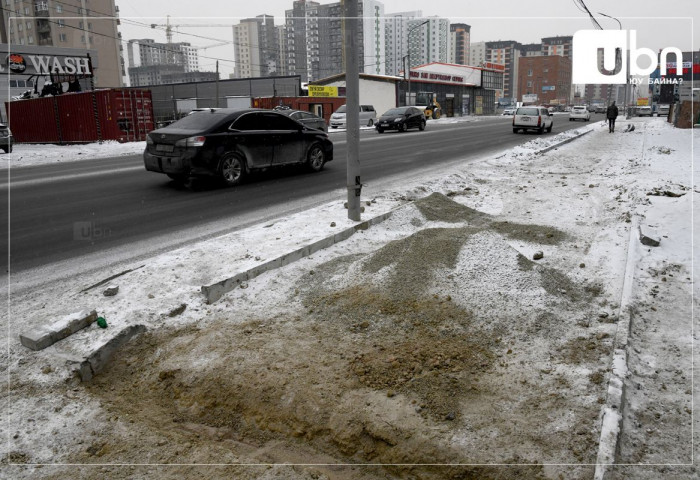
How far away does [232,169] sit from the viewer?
10.9 meters

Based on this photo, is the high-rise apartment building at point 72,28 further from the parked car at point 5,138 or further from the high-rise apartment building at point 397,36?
the parked car at point 5,138

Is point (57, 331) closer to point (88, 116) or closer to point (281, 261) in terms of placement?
point (281, 261)

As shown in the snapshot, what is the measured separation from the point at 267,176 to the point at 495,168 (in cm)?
618

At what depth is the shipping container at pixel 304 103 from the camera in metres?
42.9

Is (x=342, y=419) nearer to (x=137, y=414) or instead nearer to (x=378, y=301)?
(x=137, y=414)

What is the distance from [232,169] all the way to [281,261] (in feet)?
19.2

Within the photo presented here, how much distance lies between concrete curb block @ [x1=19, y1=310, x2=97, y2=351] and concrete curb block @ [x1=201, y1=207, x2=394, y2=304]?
0.98 metres

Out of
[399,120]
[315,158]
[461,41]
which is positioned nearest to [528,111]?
[399,120]

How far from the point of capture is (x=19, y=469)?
110 inches

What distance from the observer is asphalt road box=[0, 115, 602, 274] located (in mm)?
6867

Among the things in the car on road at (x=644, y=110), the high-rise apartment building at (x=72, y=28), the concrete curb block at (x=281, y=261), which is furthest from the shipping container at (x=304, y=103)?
the high-rise apartment building at (x=72, y=28)

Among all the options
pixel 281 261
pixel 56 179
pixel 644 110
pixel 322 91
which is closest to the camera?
pixel 281 261

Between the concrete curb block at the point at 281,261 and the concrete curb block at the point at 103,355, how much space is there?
727 millimetres

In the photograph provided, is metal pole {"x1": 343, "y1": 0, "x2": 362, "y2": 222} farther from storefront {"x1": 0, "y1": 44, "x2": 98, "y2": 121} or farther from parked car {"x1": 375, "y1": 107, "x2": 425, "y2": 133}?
storefront {"x1": 0, "y1": 44, "x2": 98, "y2": 121}
